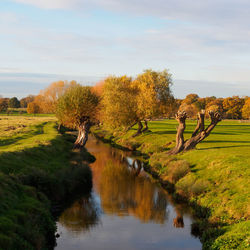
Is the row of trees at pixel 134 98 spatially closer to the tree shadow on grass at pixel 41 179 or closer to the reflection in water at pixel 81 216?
the tree shadow on grass at pixel 41 179

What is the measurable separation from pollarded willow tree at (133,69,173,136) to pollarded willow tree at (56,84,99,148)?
13120 millimetres

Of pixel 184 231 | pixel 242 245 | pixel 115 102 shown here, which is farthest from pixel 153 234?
pixel 115 102

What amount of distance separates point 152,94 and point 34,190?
39.3 m

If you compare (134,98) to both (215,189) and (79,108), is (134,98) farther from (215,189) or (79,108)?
(215,189)

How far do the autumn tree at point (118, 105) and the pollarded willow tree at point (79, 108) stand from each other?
8.14 metres

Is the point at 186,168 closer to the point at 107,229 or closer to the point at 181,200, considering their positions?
the point at 181,200

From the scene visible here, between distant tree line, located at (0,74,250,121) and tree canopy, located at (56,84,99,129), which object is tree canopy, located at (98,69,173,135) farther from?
tree canopy, located at (56,84,99,129)

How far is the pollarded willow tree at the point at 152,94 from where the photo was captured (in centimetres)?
5659

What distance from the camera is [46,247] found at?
16578 millimetres

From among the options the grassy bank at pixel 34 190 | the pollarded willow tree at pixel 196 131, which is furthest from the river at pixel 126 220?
the pollarded willow tree at pixel 196 131

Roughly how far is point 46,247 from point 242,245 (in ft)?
34.6

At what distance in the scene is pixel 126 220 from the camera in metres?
21.9

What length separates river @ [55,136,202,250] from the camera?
1836cm

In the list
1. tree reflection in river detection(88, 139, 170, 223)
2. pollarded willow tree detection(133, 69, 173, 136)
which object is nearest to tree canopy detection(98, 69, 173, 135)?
pollarded willow tree detection(133, 69, 173, 136)
